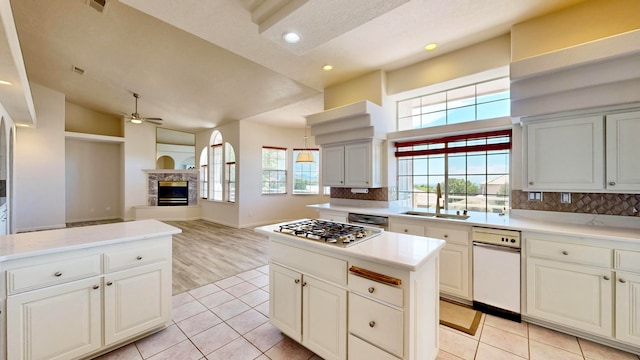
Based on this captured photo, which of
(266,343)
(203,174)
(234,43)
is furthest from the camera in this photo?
(203,174)

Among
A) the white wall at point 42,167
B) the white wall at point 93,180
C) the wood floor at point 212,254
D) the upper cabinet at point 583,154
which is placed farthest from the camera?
the white wall at point 93,180

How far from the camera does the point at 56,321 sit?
167 centimetres

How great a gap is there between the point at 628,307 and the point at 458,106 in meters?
2.60

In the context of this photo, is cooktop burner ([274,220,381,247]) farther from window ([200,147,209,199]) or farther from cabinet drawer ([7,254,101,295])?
window ([200,147,209,199])

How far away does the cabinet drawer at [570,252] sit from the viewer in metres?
1.95

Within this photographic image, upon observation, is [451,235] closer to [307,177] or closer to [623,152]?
[623,152]

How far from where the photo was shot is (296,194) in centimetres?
773

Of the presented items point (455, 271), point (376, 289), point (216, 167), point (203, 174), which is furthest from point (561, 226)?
point (203, 174)

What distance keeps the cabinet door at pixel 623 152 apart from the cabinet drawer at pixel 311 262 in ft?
8.24

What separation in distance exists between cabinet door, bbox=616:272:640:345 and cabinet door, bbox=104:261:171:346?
3.71 metres

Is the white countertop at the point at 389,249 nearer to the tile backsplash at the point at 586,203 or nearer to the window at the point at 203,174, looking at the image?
the tile backsplash at the point at 586,203

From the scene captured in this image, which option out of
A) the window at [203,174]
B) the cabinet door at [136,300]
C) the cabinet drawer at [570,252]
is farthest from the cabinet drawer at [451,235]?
the window at [203,174]

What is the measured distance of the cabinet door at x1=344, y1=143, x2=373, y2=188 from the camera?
12.1 ft

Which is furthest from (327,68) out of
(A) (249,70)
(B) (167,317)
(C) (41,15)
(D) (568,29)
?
(C) (41,15)
